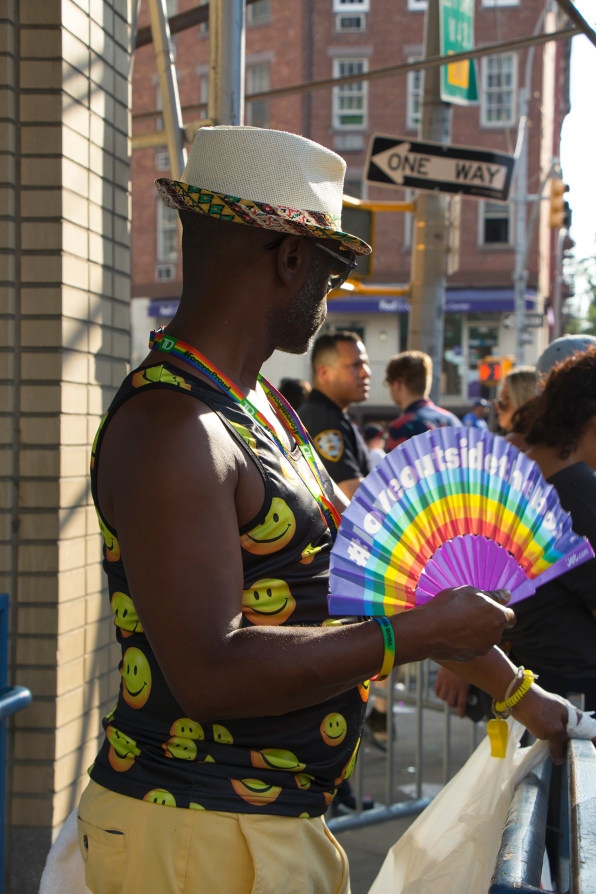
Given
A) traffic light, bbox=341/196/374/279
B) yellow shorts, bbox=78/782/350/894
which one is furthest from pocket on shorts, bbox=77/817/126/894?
traffic light, bbox=341/196/374/279

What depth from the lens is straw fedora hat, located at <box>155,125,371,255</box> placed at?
5.85 ft

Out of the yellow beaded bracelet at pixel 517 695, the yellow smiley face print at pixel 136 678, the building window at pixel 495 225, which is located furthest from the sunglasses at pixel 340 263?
the building window at pixel 495 225

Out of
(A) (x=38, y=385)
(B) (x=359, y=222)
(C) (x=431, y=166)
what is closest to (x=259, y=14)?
(B) (x=359, y=222)

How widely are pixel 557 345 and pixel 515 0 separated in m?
29.4

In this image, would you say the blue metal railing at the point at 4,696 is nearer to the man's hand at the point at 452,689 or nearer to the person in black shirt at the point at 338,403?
the man's hand at the point at 452,689

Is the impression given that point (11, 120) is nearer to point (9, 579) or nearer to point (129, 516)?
point (9, 579)

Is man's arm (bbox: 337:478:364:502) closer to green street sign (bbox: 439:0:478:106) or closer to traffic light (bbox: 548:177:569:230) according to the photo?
green street sign (bbox: 439:0:478:106)

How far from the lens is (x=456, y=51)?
7996 mm

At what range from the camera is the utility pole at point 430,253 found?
805 centimetres

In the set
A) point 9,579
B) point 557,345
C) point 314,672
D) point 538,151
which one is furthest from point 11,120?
point 538,151

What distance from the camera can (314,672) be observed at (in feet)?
5.35

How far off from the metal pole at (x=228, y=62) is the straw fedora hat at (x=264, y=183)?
1.74 meters

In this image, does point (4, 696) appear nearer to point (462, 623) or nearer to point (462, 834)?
point (462, 834)

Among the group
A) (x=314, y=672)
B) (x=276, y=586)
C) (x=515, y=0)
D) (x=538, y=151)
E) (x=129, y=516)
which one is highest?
(x=515, y=0)
